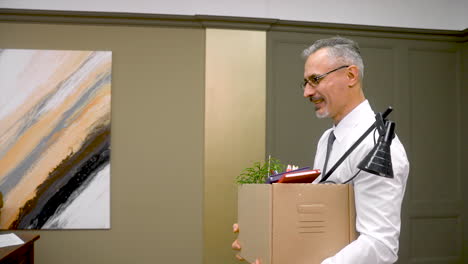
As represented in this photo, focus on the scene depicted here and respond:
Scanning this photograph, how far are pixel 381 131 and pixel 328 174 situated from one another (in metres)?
0.23

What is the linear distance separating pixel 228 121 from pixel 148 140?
0.68 m

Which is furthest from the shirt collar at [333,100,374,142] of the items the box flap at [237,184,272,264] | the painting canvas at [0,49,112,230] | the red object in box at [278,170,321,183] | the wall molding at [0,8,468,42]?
the painting canvas at [0,49,112,230]

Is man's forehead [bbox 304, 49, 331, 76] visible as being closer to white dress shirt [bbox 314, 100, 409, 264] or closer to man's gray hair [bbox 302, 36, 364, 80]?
man's gray hair [bbox 302, 36, 364, 80]

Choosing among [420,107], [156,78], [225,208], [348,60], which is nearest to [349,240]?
[348,60]

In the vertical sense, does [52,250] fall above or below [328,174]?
below

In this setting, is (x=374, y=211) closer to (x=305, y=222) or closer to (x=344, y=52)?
(x=305, y=222)

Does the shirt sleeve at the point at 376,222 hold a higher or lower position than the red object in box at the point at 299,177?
lower

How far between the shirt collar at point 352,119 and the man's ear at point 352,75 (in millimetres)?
76

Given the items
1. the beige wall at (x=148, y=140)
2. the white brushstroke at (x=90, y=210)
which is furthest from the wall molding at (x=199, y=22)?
the white brushstroke at (x=90, y=210)

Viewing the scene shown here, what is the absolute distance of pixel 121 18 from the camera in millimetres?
→ 4023

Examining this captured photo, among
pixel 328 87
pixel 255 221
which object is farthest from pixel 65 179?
pixel 328 87

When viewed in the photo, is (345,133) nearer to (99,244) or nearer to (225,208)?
(225,208)

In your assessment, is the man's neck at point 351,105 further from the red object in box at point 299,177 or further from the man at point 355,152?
the red object in box at point 299,177

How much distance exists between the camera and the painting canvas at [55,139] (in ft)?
12.7
